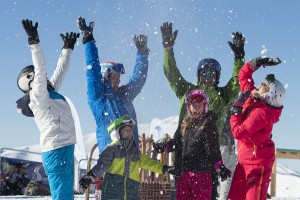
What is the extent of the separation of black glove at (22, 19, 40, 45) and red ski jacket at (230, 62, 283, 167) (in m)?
2.21

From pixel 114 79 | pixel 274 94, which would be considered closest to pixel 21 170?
pixel 114 79

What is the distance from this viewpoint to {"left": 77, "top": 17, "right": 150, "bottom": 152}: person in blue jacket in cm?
602

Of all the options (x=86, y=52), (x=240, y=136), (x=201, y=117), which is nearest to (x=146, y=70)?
(x=86, y=52)

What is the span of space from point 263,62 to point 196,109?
87cm

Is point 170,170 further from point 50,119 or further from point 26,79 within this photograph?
point 26,79

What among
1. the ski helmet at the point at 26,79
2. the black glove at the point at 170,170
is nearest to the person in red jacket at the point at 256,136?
the black glove at the point at 170,170

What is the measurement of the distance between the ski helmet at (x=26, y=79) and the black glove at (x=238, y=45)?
98.0 inches

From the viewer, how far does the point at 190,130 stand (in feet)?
17.8

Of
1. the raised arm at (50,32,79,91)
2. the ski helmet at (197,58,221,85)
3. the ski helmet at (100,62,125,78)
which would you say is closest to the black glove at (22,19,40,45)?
the raised arm at (50,32,79,91)

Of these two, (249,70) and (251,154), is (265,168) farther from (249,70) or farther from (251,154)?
(249,70)

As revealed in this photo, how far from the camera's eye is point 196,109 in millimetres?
5449

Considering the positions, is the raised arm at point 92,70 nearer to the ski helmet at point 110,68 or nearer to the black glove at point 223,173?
the ski helmet at point 110,68

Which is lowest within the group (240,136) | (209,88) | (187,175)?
(187,175)

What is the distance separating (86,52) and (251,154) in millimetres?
2308
